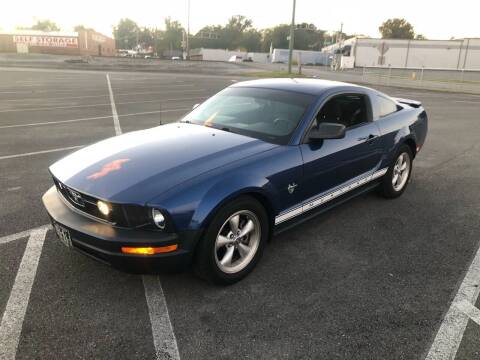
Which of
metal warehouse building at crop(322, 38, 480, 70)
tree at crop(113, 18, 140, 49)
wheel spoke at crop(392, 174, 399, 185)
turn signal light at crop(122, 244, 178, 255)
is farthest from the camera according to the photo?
tree at crop(113, 18, 140, 49)

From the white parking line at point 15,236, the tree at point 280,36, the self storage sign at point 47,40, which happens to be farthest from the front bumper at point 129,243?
the tree at point 280,36

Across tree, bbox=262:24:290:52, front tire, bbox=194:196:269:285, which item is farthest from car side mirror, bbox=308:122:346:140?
tree, bbox=262:24:290:52

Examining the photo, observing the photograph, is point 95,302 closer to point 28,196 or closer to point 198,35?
point 28,196

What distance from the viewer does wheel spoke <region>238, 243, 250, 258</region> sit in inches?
130

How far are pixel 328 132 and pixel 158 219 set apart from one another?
1.75 m

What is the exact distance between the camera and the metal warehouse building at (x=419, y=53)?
6050 cm

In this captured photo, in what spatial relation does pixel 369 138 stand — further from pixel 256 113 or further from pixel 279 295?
pixel 279 295

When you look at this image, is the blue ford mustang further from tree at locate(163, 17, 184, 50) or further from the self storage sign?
tree at locate(163, 17, 184, 50)

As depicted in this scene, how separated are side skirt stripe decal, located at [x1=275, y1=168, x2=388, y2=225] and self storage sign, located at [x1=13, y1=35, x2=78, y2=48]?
70521 mm

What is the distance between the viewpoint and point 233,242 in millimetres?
3223

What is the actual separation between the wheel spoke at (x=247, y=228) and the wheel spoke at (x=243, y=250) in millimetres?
96

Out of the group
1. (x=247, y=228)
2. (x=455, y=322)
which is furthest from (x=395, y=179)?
(x=247, y=228)

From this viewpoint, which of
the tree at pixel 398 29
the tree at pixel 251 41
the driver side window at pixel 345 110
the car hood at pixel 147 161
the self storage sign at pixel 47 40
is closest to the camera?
the car hood at pixel 147 161

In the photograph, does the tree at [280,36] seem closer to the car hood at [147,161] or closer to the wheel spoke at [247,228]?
the car hood at [147,161]
